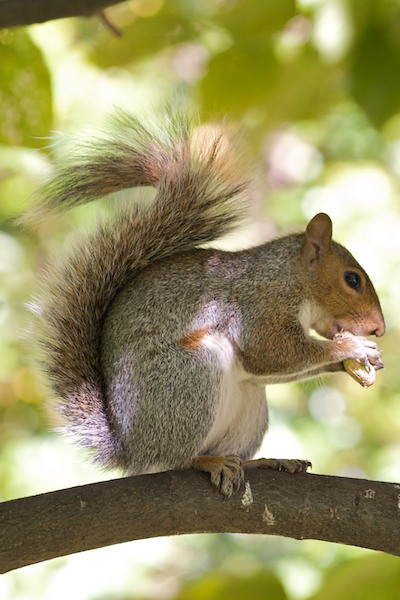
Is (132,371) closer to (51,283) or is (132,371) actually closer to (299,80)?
(51,283)

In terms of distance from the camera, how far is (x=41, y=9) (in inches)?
48.9

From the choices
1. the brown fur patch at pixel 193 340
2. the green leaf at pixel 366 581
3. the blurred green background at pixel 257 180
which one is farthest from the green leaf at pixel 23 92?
the green leaf at pixel 366 581

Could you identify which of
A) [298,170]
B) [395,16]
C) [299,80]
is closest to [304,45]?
[299,80]

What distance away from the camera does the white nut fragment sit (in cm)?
182

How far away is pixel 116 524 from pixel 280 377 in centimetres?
62

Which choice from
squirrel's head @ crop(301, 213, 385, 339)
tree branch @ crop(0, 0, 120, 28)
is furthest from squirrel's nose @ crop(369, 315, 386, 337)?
tree branch @ crop(0, 0, 120, 28)

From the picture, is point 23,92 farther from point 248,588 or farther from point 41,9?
point 248,588

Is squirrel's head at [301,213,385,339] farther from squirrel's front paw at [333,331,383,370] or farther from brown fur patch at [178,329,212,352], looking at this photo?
brown fur patch at [178,329,212,352]

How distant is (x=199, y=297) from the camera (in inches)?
74.1

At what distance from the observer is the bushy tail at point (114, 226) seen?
1817mm

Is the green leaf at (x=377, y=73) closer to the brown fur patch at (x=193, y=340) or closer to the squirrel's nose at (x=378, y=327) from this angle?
the brown fur patch at (x=193, y=340)

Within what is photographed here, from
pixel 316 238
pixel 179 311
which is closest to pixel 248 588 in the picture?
pixel 179 311

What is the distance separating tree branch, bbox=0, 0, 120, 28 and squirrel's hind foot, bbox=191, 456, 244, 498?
821mm

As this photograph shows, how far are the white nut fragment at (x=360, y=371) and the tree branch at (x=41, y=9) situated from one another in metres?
0.93
